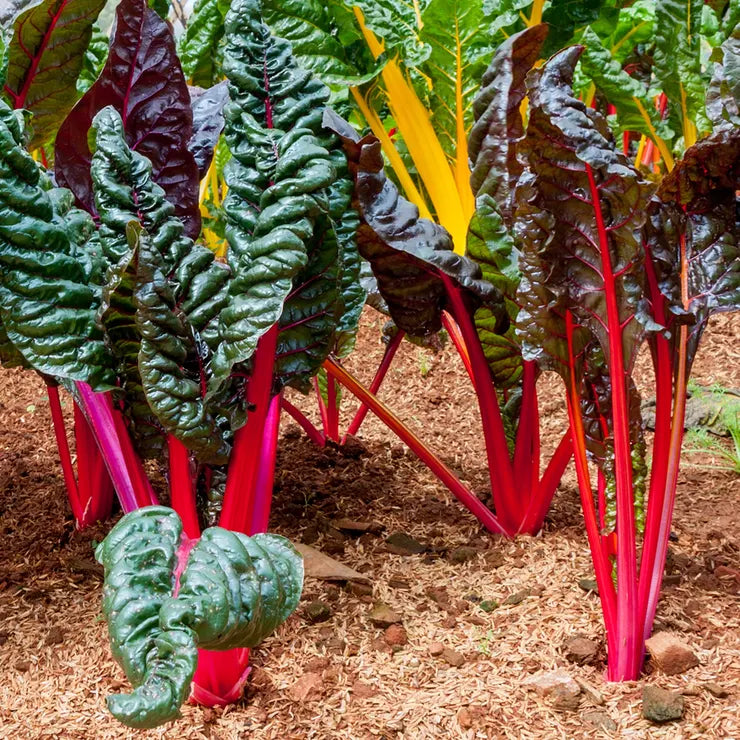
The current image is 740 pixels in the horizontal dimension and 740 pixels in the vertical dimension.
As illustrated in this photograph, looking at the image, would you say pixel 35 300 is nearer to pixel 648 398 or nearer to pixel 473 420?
pixel 473 420

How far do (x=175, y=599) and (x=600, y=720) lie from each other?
0.68 metres

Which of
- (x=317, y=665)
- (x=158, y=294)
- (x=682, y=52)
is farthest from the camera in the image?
(x=682, y=52)

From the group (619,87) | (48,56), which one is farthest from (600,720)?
(48,56)

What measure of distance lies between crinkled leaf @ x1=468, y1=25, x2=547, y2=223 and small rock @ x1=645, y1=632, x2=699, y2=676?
2.62ft

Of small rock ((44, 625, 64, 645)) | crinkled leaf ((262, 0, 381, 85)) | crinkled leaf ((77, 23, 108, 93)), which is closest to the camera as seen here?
small rock ((44, 625, 64, 645))

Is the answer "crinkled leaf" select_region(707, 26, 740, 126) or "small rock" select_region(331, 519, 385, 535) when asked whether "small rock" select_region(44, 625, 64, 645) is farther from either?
"crinkled leaf" select_region(707, 26, 740, 126)

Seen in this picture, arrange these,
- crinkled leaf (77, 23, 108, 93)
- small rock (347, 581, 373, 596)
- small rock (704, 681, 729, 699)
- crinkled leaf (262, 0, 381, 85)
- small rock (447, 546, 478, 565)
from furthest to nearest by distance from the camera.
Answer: crinkled leaf (262, 0, 381, 85) → crinkled leaf (77, 23, 108, 93) → small rock (447, 546, 478, 565) → small rock (347, 581, 373, 596) → small rock (704, 681, 729, 699)

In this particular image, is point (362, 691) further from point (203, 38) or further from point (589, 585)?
point (203, 38)

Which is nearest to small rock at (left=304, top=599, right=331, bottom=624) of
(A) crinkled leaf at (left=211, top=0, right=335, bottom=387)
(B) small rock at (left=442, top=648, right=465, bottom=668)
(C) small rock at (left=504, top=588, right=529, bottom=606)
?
(B) small rock at (left=442, top=648, right=465, bottom=668)

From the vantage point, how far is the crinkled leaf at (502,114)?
1608 mm

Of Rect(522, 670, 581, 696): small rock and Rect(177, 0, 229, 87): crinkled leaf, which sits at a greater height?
Rect(177, 0, 229, 87): crinkled leaf

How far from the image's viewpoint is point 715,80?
4.69ft

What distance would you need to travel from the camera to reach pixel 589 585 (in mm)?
1585

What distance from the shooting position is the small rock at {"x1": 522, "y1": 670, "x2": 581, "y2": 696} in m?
1.32
